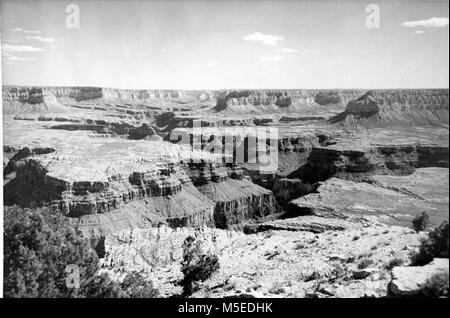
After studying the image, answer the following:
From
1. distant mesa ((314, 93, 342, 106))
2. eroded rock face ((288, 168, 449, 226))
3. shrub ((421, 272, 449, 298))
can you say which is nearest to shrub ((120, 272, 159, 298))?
shrub ((421, 272, 449, 298))

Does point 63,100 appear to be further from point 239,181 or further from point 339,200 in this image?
point 339,200

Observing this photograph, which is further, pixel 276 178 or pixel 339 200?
pixel 276 178

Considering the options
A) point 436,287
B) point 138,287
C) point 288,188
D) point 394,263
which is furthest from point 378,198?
point 138,287

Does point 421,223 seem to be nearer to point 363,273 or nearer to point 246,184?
point 363,273

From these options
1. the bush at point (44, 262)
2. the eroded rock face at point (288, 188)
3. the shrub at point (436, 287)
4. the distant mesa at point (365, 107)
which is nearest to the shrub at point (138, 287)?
the bush at point (44, 262)

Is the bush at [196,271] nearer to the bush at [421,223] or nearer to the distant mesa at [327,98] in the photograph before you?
the bush at [421,223]
